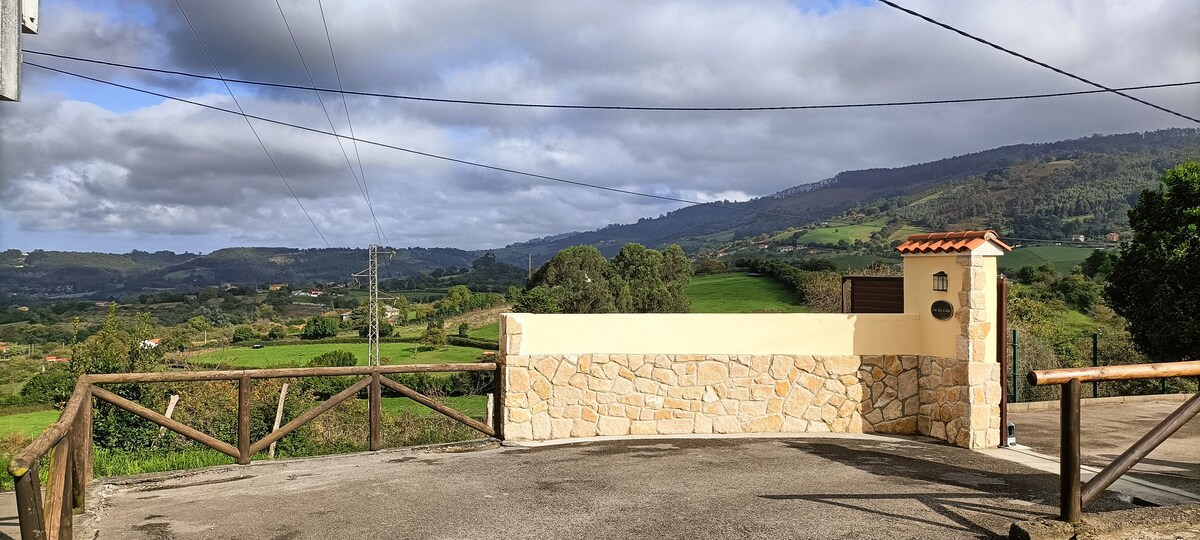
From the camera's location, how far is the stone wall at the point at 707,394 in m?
8.77

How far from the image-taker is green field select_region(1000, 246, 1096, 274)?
180 ft

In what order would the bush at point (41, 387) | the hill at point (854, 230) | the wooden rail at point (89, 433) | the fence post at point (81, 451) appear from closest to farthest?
1. the wooden rail at point (89, 433)
2. the fence post at point (81, 451)
3. the bush at point (41, 387)
4. the hill at point (854, 230)

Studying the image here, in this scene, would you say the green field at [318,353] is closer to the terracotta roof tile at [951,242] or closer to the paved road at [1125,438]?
the paved road at [1125,438]

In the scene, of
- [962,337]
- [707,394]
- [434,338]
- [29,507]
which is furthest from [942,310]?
[434,338]

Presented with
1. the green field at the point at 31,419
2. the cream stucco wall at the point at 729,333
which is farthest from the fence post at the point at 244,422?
the green field at the point at 31,419

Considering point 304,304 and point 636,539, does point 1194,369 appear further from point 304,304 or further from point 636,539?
point 304,304

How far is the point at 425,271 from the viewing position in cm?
9338

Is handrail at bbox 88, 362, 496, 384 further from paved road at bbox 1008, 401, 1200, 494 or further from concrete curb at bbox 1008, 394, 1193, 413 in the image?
concrete curb at bbox 1008, 394, 1193, 413

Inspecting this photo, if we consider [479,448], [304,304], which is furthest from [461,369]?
[304,304]

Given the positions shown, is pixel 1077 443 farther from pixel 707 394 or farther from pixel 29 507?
pixel 29 507

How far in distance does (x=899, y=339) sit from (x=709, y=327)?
2.33 meters

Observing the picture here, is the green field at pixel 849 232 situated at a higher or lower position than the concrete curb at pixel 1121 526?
higher

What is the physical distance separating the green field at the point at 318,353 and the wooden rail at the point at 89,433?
32115mm

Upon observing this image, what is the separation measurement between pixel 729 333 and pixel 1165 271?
15828 mm
